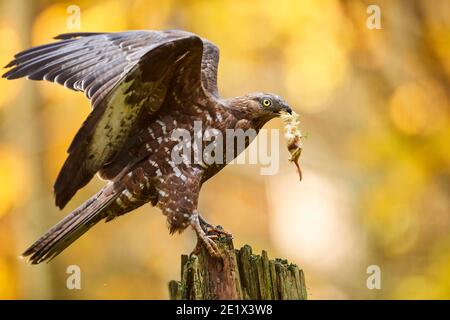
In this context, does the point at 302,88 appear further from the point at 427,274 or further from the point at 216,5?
the point at 427,274

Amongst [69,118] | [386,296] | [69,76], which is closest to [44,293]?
[69,118]

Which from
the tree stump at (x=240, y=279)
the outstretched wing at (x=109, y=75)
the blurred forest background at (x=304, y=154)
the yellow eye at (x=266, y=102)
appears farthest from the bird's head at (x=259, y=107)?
the blurred forest background at (x=304, y=154)

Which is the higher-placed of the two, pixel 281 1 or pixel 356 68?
pixel 281 1

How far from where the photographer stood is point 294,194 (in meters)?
20.2

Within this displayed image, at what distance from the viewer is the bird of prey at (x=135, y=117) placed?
6.99 meters

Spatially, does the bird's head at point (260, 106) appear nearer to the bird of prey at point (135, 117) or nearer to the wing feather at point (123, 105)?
the bird of prey at point (135, 117)

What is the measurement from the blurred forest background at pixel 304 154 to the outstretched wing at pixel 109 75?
19.3 ft

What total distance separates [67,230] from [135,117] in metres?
1.14

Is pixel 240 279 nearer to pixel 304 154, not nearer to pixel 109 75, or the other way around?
pixel 109 75

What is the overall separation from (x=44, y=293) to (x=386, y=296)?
5.98 metres

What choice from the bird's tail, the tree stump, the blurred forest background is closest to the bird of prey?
the bird's tail

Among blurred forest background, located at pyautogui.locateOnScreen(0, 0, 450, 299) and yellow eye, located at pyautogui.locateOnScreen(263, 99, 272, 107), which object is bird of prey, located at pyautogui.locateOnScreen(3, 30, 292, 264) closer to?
yellow eye, located at pyautogui.locateOnScreen(263, 99, 272, 107)

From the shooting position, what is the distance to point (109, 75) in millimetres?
7207

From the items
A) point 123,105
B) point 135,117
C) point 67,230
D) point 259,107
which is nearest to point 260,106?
point 259,107
